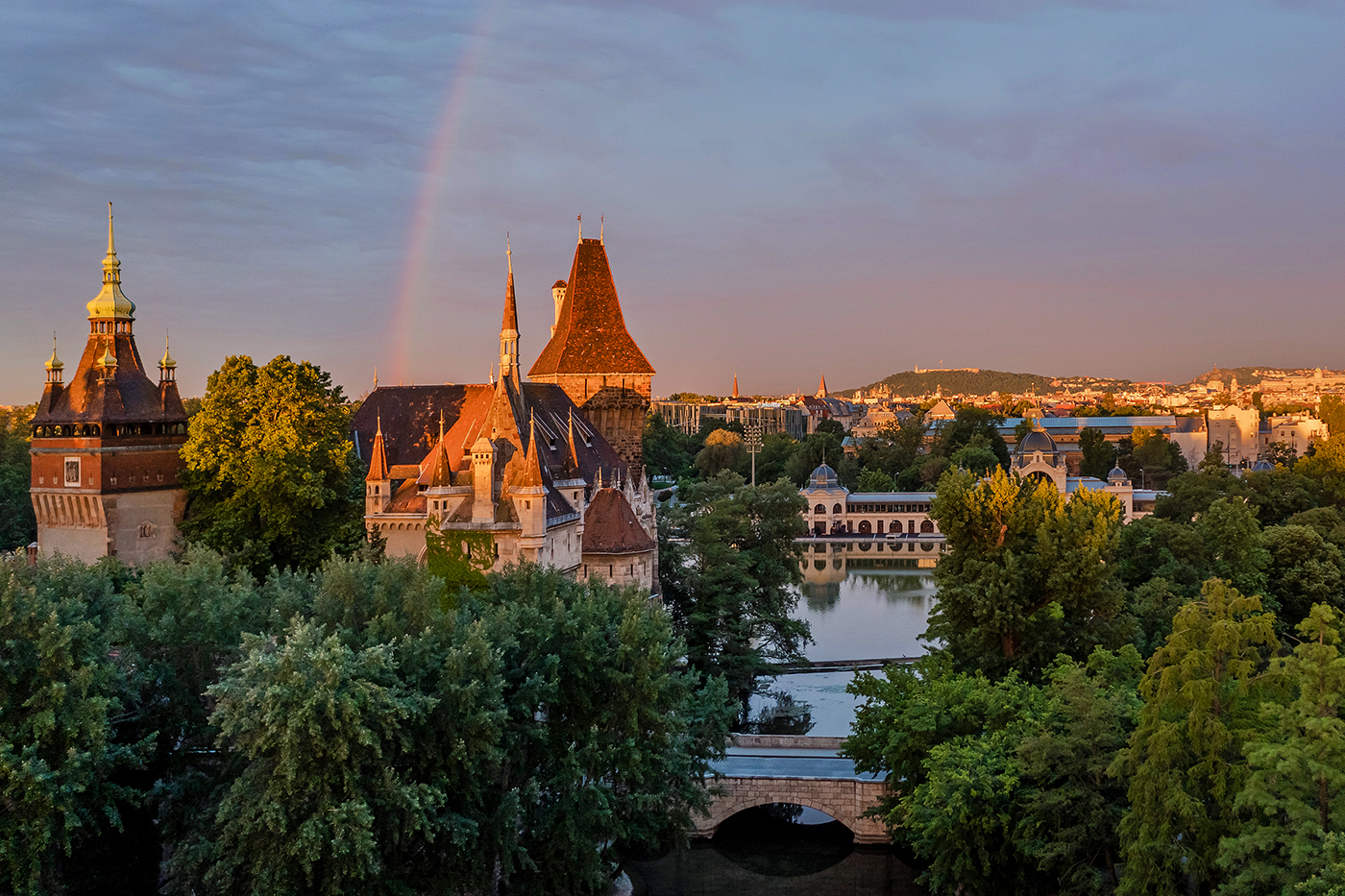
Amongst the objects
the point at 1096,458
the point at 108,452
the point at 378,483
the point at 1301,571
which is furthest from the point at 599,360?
the point at 1096,458

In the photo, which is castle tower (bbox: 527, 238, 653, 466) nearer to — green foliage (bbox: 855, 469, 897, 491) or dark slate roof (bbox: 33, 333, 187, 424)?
dark slate roof (bbox: 33, 333, 187, 424)

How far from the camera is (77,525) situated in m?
38.9

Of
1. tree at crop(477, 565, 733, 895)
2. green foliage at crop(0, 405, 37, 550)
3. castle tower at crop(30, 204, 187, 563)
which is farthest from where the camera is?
green foliage at crop(0, 405, 37, 550)

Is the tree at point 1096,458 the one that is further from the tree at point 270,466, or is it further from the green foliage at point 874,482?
the tree at point 270,466

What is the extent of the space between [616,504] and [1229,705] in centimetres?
2166

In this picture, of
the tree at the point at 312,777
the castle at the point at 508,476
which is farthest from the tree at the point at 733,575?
the tree at the point at 312,777

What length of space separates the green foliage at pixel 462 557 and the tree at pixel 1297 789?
20.2 meters

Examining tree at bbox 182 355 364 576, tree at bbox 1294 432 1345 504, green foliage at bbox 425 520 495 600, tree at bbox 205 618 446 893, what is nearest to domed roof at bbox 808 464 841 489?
tree at bbox 1294 432 1345 504

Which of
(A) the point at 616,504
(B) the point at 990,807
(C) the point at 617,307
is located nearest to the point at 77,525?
(A) the point at 616,504

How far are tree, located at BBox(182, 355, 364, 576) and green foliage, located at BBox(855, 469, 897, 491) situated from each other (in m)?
83.6

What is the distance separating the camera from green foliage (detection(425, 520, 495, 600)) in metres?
34.0

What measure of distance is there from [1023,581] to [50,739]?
976 inches

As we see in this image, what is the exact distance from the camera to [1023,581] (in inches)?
1373

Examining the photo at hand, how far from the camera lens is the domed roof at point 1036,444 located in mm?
124062
